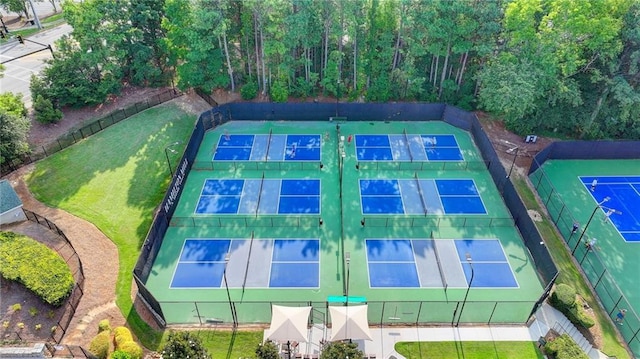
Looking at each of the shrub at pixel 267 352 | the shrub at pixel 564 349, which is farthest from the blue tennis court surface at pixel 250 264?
the shrub at pixel 564 349

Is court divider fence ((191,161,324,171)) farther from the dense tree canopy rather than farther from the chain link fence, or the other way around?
the chain link fence

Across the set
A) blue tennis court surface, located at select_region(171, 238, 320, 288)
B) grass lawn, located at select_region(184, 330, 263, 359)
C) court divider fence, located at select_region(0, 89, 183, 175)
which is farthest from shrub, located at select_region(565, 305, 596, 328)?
court divider fence, located at select_region(0, 89, 183, 175)

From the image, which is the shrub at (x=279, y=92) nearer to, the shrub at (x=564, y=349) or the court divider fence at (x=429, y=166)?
the court divider fence at (x=429, y=166)

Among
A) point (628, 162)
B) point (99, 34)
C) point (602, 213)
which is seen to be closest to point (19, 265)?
point (99, 34)

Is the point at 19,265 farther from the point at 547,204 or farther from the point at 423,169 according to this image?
the point at 547,204

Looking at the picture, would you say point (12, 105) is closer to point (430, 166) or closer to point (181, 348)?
point (181, 348)
